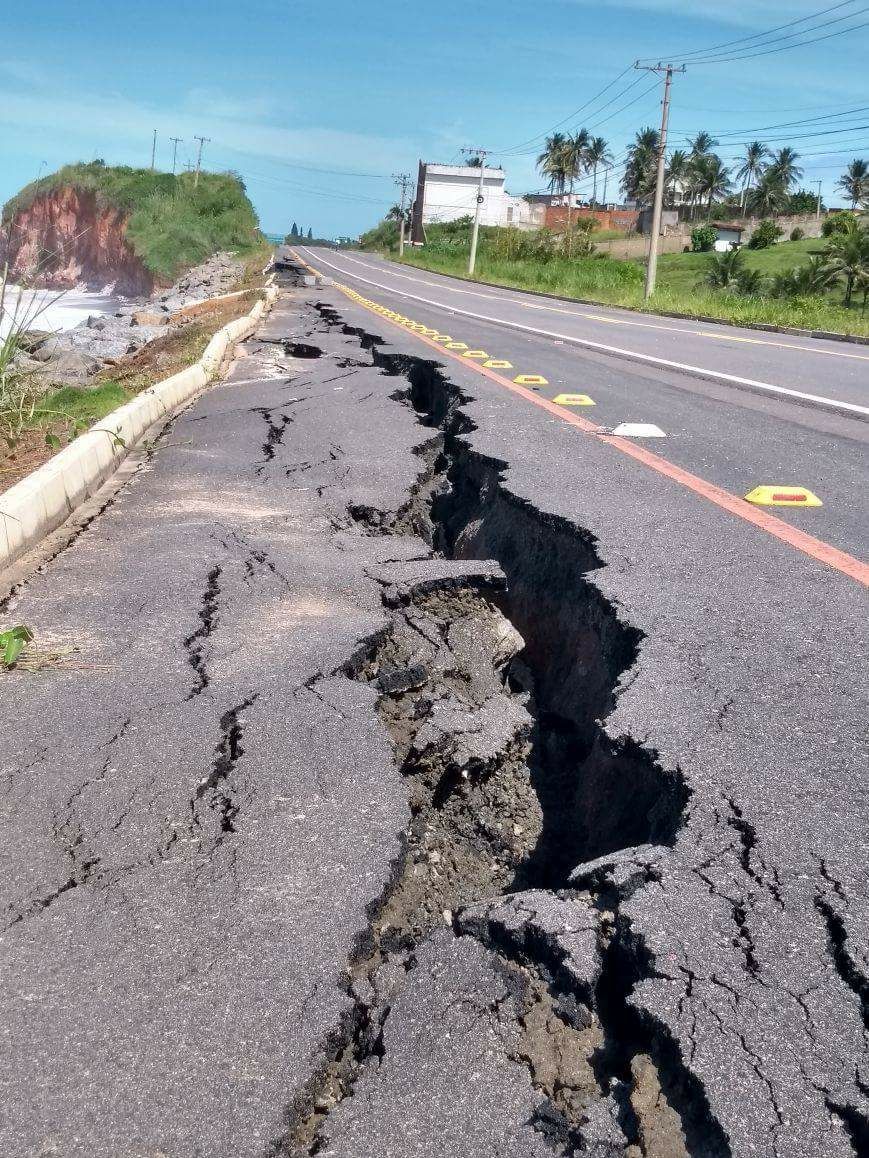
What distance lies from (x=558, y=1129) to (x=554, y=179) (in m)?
130

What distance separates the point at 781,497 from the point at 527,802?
8.64ft

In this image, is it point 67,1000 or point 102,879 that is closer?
point 67,1000

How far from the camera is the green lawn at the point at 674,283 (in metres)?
23.4

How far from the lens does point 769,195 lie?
107750 mm

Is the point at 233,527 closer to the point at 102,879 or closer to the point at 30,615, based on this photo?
the point at 30,615

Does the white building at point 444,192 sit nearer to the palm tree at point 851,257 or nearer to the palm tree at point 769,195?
the palm tree at point 769,195

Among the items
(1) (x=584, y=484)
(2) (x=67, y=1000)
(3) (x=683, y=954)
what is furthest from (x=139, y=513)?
(3) (x=683, y=954)

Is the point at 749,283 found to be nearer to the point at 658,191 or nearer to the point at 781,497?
the point at 658,191

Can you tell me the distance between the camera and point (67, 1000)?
1800mm

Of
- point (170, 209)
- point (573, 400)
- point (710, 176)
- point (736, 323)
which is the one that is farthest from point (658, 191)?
point (710, 176)

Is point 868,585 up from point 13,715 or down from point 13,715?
up

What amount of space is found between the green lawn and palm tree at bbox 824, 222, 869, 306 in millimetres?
1517

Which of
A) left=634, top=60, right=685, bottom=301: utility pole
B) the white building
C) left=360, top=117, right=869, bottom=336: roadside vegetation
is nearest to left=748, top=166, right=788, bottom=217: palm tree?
left=360, top=117, right=869, bottom=336: roadside vegetation

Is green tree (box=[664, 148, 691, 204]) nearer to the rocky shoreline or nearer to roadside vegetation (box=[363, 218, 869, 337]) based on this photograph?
roadside vegetation (box=[363, 218, 869, 337])
